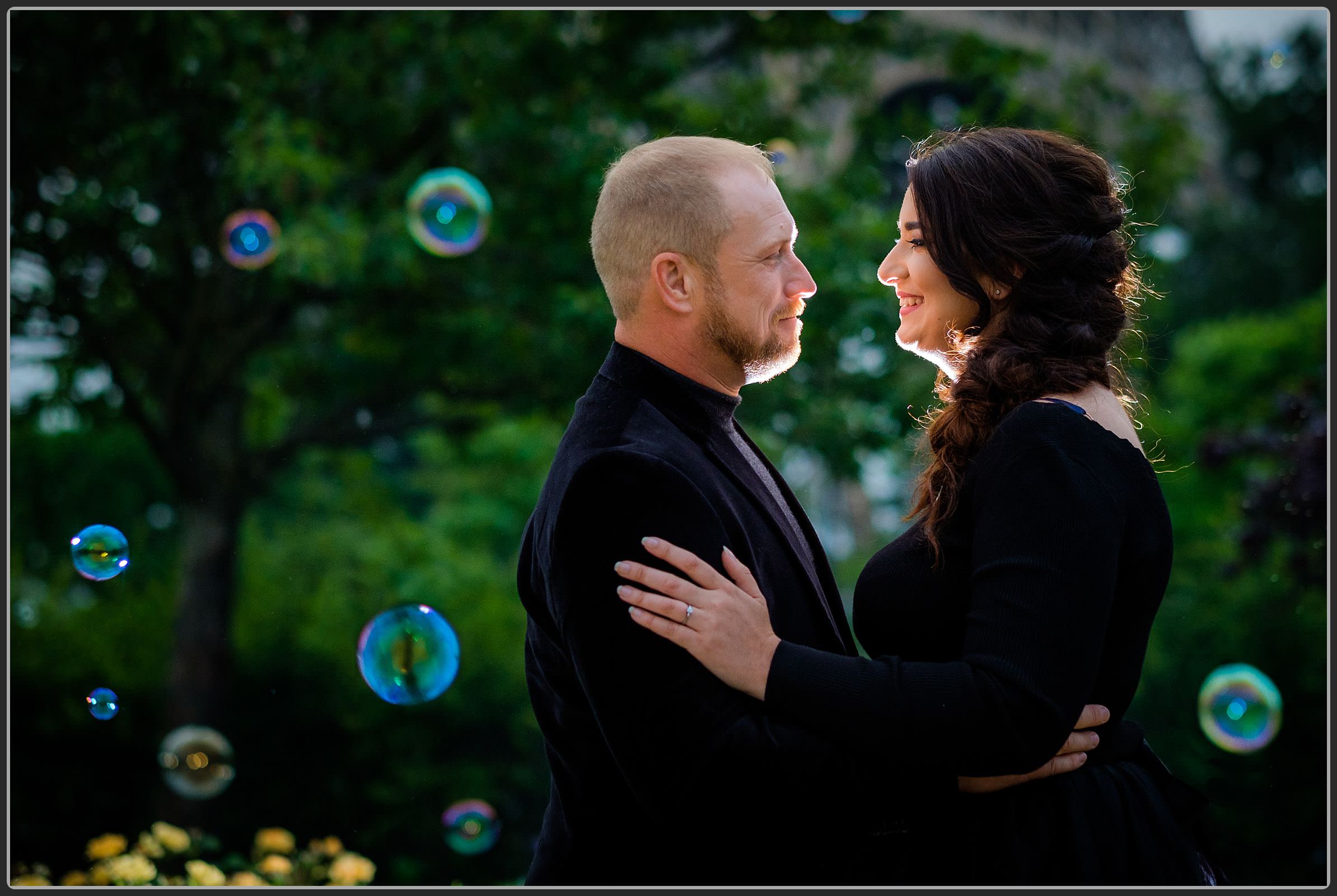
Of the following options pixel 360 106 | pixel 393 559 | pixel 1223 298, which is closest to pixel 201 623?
pixel 393 559

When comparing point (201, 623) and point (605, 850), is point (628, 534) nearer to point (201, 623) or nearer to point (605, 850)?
point (605, 850)

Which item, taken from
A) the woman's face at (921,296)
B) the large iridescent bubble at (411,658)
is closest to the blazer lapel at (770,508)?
the woman's face at (921,296)

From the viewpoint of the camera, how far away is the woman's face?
2.64 m

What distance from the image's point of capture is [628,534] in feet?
7.68

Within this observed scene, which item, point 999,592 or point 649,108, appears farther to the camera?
point 649,108

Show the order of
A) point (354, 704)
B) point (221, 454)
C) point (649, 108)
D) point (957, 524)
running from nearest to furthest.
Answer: point (957, 524) < point (649, 108) < point (221, 454) < point (354, 704)

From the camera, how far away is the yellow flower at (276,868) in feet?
17.0

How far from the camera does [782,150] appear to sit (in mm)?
6973

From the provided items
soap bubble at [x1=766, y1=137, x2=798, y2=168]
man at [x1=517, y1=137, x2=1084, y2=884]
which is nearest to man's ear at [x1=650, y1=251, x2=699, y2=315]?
man at [x1=517, y1=137, x2=1084, y2=884]

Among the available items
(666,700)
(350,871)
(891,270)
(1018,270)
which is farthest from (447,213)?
(666,700)

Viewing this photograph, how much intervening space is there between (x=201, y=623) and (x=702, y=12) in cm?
541

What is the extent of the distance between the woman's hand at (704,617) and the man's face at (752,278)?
1.95ft

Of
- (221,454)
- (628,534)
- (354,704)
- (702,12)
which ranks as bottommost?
(354,704)

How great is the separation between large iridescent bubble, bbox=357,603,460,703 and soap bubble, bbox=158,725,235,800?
164 cm
